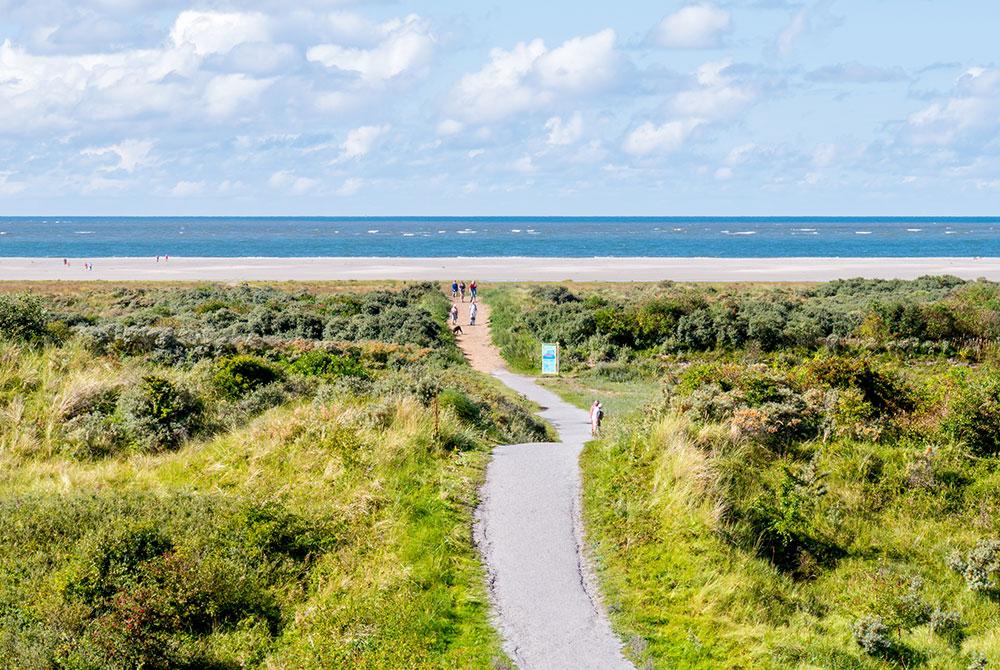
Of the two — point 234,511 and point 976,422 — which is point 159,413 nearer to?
point 234,511

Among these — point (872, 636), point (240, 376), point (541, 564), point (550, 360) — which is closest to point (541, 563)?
point (541, 564)

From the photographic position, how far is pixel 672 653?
10.3 metres

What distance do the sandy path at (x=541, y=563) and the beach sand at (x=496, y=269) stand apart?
67.6 m

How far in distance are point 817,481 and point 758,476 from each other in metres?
0.96

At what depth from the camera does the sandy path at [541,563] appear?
10.1 m

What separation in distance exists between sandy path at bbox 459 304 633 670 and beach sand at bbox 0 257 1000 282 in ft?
222

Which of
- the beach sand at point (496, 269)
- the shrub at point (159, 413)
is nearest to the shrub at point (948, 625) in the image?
the shrub at point (159, 413)

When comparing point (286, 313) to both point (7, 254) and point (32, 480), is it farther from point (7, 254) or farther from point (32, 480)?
point (7, 254)

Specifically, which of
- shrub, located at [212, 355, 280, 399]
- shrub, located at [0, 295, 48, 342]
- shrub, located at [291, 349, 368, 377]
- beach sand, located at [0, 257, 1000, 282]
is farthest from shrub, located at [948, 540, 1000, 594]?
beach sand, located at [0, 257, 1000, 282]

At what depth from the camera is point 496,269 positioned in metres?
96.8

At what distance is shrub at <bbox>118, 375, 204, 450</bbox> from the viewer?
1747 cm

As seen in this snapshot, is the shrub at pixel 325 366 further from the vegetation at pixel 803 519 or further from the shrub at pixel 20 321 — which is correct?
the vegetation at pixel 803 519

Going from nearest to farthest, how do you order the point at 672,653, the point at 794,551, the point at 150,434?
the point at 672,653 < the point at 794,551 < the point at 150,434

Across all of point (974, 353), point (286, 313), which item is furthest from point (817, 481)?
point (286, 313)
